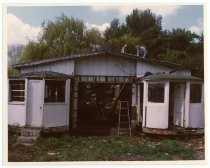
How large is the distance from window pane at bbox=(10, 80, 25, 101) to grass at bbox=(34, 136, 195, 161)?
1.67 m

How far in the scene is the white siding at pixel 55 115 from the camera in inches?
496

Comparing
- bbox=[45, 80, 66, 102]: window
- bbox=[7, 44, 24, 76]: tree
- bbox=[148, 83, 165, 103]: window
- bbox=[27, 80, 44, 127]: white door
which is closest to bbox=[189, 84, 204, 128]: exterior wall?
bbox=[148, 83, 165, 103]: window

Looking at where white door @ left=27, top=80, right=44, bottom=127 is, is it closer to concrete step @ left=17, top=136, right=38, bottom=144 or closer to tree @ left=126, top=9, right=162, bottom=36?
concrete step @ left=17, top=136, right=38, bottom=144

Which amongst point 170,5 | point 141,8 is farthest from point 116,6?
point 170,5

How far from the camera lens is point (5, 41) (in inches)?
394

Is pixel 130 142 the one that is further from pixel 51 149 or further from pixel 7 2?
pixel 7 2

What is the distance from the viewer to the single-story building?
1259cm

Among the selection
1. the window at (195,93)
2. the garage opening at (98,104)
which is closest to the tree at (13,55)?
the garage opening at (98,104)

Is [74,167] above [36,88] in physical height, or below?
below

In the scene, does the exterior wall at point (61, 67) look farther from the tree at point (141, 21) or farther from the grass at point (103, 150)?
the grass at point (103, 150)

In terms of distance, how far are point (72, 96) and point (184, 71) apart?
13.1 feet

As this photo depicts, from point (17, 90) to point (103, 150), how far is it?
380 centimetres

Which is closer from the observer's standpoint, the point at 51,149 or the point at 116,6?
the point at 116,6

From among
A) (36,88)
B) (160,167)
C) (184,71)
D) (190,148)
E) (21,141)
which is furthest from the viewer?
(184,71)
